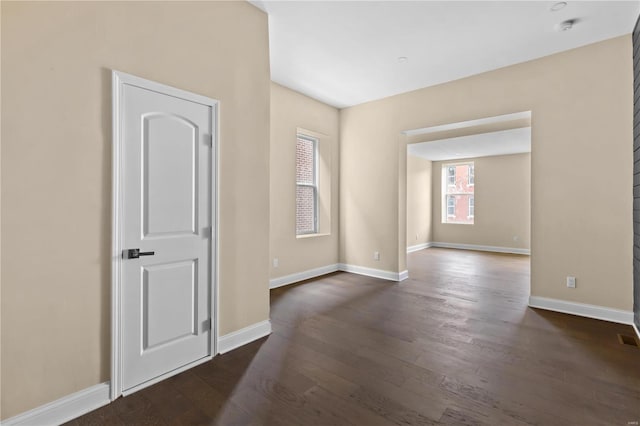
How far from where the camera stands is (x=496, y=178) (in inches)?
341

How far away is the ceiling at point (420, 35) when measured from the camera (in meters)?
2.86

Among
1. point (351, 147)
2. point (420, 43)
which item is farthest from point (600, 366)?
point (351, 147)

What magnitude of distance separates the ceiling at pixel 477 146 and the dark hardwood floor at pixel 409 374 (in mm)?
3613

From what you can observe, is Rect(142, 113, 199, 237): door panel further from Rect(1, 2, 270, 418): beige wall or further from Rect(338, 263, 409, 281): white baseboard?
Rect(338, 263, 409, 281): white baseboard

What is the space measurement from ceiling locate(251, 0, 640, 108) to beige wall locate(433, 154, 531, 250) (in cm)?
533

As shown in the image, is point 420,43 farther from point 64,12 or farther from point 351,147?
point 64,12

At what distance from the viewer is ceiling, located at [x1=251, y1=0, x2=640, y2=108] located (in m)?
2.86

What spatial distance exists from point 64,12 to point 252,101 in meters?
1.40

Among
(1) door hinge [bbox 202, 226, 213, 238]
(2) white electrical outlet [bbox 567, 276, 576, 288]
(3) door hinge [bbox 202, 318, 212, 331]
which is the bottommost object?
(3) door hinge [bbox 202, 318, 212, 331]

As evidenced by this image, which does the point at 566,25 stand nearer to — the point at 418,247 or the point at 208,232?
the point at 208,232

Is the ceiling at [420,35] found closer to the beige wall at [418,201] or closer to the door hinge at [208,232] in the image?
the door hinge at [208,232]

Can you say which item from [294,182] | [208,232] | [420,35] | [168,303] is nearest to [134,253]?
[168,303]

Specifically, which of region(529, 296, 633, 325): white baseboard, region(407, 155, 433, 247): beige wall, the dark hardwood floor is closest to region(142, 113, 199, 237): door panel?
the dark hardwood floor

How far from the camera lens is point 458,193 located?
9.65 metres
